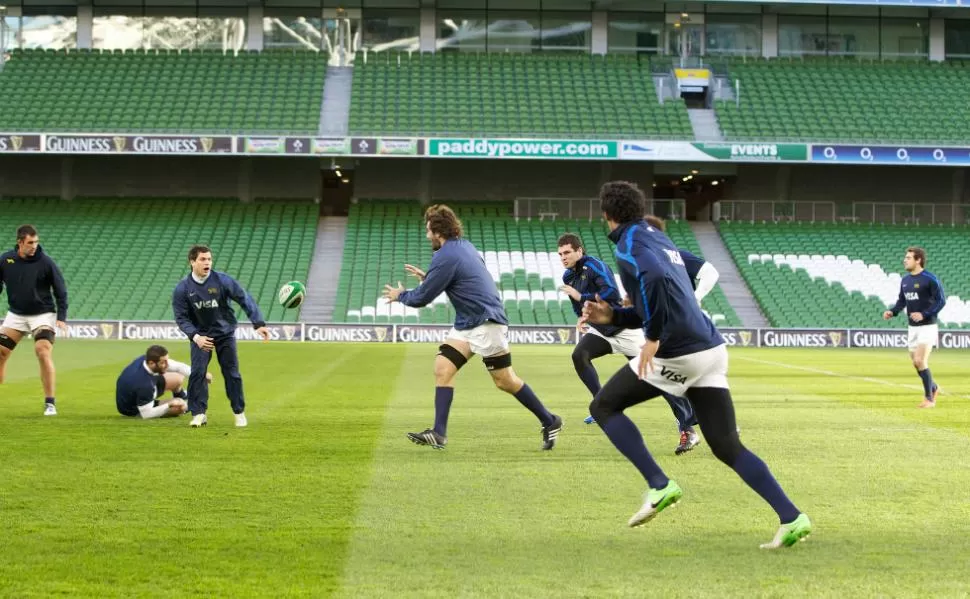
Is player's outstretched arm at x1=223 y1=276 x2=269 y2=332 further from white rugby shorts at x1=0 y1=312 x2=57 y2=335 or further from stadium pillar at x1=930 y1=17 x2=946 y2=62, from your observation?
stadium pillar at x1=930 y1=17 x2=946 y2=62

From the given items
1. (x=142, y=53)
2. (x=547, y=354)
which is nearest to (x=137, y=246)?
(x=142, y=53)

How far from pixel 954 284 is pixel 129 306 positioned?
29313 millimetres

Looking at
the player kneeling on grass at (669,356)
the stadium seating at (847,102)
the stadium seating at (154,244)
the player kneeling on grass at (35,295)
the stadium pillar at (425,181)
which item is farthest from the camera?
the stadium pillar at (425,181)

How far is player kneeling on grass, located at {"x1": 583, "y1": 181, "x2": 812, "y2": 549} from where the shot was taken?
6.84 m

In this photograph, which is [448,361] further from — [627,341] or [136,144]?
[136,144]

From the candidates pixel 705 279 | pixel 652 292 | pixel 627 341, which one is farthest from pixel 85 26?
pixel 652 292

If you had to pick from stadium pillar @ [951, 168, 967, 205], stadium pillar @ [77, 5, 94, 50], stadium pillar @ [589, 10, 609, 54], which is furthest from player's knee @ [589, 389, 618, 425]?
stadium pillar @ [77, 5, 94, 50]

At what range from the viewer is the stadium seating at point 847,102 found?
46.9 metres

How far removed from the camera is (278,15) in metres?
52.2

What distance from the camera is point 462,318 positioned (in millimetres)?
10969

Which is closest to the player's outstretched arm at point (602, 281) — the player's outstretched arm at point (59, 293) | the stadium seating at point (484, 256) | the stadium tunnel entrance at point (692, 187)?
the player's outstretched arm at point (59, 293)

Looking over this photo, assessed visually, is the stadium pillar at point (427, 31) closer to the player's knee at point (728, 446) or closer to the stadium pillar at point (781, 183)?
the stadium pillar at point (781, 183)

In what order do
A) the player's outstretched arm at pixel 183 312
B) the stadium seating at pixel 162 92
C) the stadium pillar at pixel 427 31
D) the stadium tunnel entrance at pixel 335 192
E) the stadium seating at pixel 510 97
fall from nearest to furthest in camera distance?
1. the player's outstretched arm at pixel 183 312
2. the stadium seating at pixel 162 92
3. the stadium seating at pixel 510 97
4. the stadium tunnel entrance at pixel 335 192
5. the stadium pillar at pixel 427 31

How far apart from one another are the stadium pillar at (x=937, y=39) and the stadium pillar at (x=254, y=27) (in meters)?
30.1
